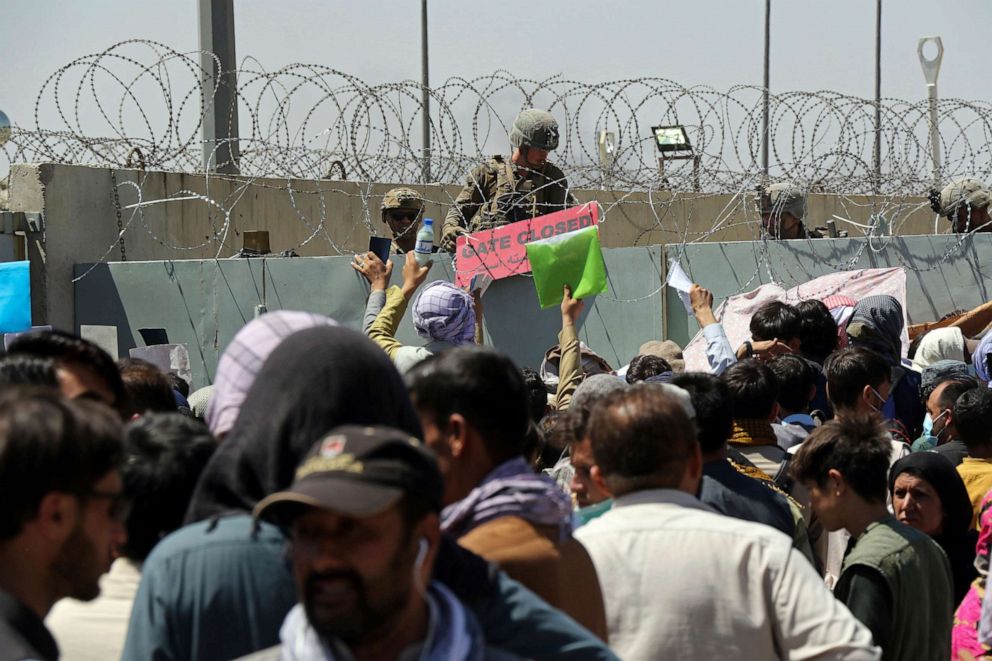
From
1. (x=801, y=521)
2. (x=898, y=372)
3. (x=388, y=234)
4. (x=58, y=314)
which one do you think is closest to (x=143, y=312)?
(x=58, y=314)

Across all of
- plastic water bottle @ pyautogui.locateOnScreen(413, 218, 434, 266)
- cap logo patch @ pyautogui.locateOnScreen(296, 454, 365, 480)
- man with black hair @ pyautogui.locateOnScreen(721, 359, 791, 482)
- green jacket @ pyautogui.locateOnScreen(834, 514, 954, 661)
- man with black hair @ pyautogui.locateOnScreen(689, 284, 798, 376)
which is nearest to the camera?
cap logo patch @ pyautogui.locateOnScreen(296, 454, 365, 480)

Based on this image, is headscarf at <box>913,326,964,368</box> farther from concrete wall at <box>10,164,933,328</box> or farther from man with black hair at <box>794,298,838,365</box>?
concrete wall at <box>10,164,933,328</box>

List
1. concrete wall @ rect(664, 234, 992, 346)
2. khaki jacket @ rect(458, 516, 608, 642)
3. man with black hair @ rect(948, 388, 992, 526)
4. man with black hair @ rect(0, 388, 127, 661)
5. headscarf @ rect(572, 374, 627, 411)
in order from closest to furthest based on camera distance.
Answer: man with black hair @ rect(0, 388, 127, 661) < khaki jacket @ rect(458, 516, 608, 642) < headscarf @ rect(572, 374, 627, 411) < man with black hair @ rect(948, 388, 992, 526) < concrete wall @ rect(664, 234, 992, 346)

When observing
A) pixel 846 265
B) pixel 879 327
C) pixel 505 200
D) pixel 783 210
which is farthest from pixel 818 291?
pixel 505 200

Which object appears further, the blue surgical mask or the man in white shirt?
the blue surgical mask

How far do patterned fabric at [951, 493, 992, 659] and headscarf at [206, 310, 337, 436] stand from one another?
7.81 ft

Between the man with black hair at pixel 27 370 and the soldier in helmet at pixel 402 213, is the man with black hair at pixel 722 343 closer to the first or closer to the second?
the soldier in helmet at pixel 402 213

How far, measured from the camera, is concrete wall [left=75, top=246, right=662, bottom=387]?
790 cm

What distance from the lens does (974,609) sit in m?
3.89

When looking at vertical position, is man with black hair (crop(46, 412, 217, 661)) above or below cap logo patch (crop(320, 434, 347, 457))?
below

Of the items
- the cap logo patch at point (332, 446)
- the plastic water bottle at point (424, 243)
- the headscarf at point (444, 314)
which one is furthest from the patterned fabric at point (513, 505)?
the plastic water bottle at point (424, 243)

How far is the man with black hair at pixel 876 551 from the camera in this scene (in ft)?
11.0

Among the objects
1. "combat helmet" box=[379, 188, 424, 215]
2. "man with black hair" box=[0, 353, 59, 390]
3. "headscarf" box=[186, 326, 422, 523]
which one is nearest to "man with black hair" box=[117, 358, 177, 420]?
"man with black hair" box=[0, 353, 59, 390]

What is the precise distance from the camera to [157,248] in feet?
30.7
